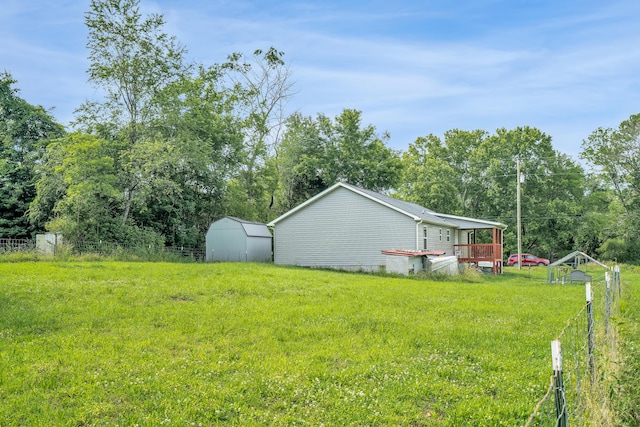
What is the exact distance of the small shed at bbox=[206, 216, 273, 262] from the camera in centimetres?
2553

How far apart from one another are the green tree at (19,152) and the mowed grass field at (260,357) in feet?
57.1

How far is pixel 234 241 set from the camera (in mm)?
25781

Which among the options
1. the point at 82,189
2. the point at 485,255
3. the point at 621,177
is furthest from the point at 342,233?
the point at 621,177

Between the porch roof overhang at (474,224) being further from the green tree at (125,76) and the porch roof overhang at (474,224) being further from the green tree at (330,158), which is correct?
the green tree at (125,76)

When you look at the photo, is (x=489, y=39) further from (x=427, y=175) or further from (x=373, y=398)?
(x=427, y=175)

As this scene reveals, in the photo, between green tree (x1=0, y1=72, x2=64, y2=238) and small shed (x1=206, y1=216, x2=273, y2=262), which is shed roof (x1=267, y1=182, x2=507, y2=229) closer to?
small shed (x1=206, y1=216, x2=273, y2=262)

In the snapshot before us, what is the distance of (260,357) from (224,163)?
88.4ft

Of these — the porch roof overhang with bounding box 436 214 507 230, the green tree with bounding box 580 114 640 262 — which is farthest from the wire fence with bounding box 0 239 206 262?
the green tree with bounding box 580 114 640 262

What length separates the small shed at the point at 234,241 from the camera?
25.5m

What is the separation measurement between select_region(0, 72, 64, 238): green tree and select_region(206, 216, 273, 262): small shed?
9.41m

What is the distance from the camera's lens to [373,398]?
187 inches

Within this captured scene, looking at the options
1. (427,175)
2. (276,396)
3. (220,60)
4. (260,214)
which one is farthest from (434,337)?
(427,175)

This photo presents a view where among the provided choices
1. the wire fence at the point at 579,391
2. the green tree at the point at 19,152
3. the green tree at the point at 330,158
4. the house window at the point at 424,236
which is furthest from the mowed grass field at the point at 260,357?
the green tree at the point at 330,158

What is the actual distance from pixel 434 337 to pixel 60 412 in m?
5.23
